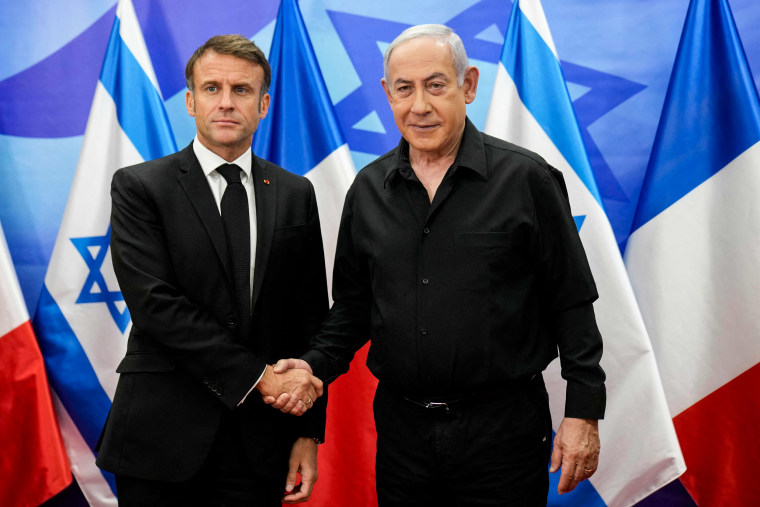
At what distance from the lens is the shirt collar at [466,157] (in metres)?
1.62

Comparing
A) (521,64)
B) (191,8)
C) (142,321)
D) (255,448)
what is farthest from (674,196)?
(191,8)

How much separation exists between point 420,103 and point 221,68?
1.72 ft

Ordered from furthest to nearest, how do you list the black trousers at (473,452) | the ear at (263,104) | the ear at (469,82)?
the ear at (263,104) → the ear at (469,82) → the black trousers at (473,452)

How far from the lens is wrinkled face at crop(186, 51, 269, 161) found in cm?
170

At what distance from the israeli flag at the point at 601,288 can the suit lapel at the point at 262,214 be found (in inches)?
39.6

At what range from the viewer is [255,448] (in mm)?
1656

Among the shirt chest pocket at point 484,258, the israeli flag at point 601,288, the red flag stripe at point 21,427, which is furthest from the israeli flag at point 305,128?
the red flag stripe at point 21,427

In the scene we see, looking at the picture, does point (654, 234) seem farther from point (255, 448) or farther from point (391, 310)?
point (255, 448)

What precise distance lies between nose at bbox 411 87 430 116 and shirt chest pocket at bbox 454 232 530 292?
0.30 metres

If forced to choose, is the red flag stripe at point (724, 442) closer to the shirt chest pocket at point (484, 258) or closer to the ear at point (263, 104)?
the shirt chest pocket at point (484, 258)

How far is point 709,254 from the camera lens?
7.77ft

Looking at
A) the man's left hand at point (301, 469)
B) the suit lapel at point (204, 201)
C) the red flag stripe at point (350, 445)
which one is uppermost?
the suit lapel at point (204, 201)

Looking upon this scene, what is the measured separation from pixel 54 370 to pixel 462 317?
5.88 feet

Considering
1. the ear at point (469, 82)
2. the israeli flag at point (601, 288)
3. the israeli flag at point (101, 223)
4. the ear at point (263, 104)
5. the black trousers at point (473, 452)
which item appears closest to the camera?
the black trousers at point (473, 452)
